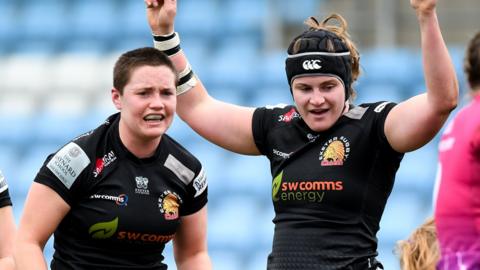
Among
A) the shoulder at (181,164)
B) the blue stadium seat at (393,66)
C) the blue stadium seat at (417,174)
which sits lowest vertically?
the shoulder at (181,164)

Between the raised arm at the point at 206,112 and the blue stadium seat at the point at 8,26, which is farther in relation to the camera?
the blue stadium seat at the point at 8,26

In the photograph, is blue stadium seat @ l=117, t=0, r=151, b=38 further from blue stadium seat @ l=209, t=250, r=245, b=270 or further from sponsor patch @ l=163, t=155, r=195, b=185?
sponsor patch @ l=163, t=155, r=195, b=185

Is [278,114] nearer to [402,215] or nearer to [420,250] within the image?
[420,250]

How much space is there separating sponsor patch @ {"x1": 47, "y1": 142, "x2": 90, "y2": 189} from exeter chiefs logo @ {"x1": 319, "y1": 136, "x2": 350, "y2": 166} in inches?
38.0

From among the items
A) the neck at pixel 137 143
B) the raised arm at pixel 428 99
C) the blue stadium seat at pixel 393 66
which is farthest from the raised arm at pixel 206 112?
the blue stadium seat at pixel 393 66

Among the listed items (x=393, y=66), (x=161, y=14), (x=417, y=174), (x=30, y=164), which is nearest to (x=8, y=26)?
(x=30, y=164)

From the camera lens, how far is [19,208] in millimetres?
10852

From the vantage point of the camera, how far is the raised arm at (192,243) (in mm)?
5359

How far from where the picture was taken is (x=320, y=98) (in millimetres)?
4812

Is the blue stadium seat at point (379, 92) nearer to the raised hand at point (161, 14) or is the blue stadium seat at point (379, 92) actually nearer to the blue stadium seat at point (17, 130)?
the blue stadium seat at point (17, 130)

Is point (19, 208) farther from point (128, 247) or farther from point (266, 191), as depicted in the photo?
point (128, 247)

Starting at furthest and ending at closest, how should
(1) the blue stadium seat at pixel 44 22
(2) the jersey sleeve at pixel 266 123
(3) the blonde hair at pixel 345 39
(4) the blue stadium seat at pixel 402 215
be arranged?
(1) the blue stadium seat at pixel 44 22 < (4) the blue stadium seat at pixel 402 215 < (2) the jersey sleeve at pixel 266 123 < (3) the blonde hair at pixel 345 39

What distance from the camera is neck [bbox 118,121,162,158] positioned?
5.13m

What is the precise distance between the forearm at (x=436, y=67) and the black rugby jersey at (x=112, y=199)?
1.25 m
